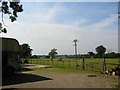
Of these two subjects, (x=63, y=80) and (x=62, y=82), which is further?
(x=63, y=80)

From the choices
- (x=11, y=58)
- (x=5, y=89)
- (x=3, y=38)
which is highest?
(x=3, y=38)

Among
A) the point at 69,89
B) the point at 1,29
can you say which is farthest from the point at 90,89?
the point at 1,29

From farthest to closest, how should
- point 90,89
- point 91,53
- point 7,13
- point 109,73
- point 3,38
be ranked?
1. point 91,53
2. point 109,73
3. point 3,38
4. point 7,13
5. point 90,89

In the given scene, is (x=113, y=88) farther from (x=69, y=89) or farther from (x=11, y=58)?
(x=11, y=58)

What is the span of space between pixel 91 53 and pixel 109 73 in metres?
128

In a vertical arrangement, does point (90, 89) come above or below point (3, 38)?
below

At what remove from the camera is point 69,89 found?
13867mm

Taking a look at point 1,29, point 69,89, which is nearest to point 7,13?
point 1,29

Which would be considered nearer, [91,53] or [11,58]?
[11,58]

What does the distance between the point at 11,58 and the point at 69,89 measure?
9.49m

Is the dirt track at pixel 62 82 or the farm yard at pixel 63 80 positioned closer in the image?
the dirt track at pixel 62 82

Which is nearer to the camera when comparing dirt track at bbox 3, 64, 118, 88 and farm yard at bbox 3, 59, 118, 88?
dirt track at bbox 3, 64, 118, 88

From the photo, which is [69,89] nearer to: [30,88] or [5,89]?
[30,88]

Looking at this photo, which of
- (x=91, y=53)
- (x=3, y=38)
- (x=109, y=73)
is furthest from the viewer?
(x=91, y=53)
